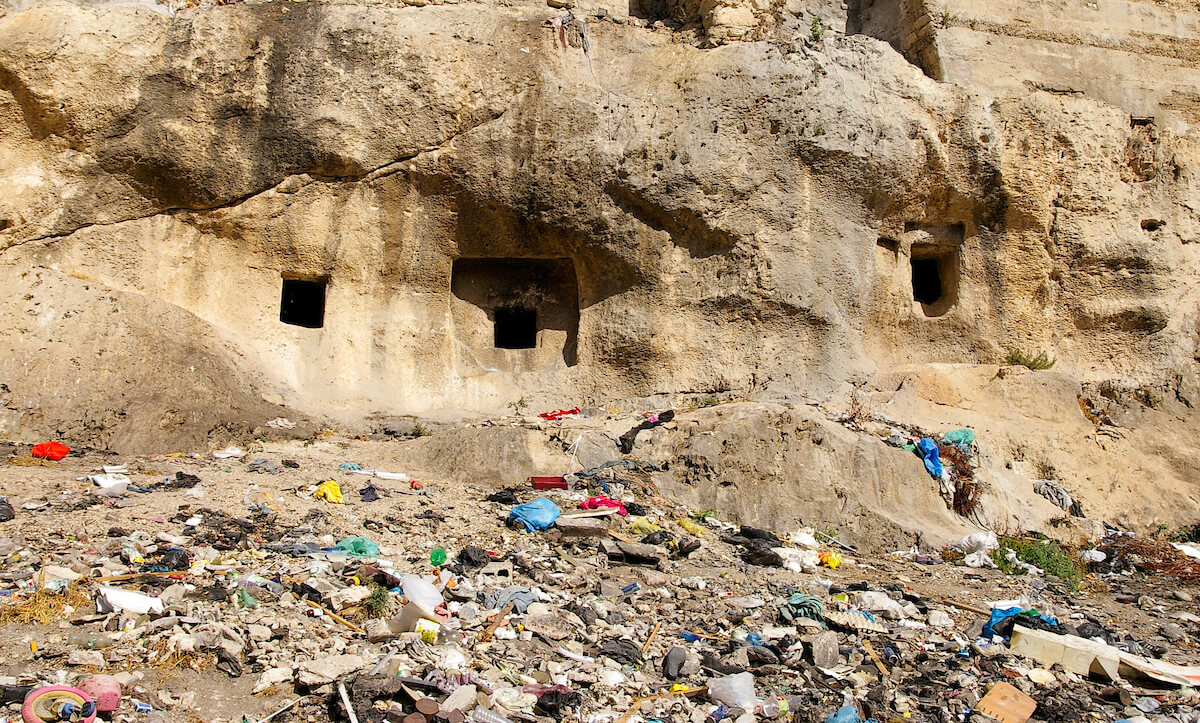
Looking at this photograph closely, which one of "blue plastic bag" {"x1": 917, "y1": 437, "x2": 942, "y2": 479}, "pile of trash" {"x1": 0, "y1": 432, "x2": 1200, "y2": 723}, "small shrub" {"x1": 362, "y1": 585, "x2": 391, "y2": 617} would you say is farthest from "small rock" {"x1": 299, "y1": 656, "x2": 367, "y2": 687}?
"blue plastic bag" {"x1": 917, "y1": 437, "x2": 942, "y2": 479}

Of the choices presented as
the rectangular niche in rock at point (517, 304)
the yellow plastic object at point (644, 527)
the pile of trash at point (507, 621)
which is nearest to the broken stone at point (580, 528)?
the pile of trash at point (507, 621)

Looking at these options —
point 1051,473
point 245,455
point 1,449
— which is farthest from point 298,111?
point 1051,473

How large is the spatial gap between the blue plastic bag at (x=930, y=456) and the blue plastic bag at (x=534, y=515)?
3688mm

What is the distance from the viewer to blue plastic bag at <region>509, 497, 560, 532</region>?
245 inches

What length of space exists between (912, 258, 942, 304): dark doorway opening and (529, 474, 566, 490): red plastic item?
5.94m

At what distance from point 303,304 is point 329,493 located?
181 inches

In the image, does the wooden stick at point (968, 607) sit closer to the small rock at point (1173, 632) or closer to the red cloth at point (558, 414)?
the small rock at point (1173, 632)

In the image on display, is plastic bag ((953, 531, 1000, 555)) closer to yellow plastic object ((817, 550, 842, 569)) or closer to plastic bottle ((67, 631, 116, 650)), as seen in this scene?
yellow plastic object ((817, 550, 842, 569))

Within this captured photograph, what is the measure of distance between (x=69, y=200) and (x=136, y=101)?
3.91 feet

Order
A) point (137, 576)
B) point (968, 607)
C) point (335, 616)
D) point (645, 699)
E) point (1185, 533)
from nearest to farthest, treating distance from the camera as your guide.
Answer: point (645, 699) → point (335, 616) → point (137, 576) → point (968, 607) → point (1185, 533)

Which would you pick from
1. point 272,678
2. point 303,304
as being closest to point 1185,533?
point 272,678

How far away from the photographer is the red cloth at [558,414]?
31.1 ft

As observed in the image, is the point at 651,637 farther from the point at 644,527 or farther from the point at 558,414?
the point at 558,414

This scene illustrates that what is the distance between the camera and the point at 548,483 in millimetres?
7254
